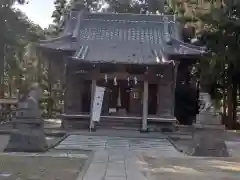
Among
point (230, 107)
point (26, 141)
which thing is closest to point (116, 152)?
point (26, 141)

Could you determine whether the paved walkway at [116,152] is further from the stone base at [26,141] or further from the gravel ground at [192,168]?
the stone base at [26,141]

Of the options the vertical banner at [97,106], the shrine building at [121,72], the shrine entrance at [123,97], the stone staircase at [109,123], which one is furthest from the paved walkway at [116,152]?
the shrine entrance at [123,97]

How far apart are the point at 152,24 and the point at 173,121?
21.9 feet

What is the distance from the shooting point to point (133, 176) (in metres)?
8.88

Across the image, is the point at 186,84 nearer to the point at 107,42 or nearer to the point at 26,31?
the point at 107,42

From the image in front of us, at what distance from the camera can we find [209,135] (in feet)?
44.7

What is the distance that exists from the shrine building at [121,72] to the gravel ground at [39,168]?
32.4ft

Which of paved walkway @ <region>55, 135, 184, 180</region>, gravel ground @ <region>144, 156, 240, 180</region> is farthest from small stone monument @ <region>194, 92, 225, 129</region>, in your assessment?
gravel ground @ <region>144, 156, 240, 180</region>

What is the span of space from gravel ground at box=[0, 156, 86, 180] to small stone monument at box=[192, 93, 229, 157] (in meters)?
3.97

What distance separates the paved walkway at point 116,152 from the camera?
9.11 m

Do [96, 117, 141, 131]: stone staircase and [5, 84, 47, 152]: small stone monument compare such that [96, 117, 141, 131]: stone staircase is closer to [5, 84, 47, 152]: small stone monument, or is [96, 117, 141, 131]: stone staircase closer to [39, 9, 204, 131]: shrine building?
[39, 9, 204, 131]: shrine building

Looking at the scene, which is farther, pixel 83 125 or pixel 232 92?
pixel 232 92

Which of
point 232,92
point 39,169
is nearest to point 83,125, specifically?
point 232,92

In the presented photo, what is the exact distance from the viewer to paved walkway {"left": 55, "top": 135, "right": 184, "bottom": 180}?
9.11m
